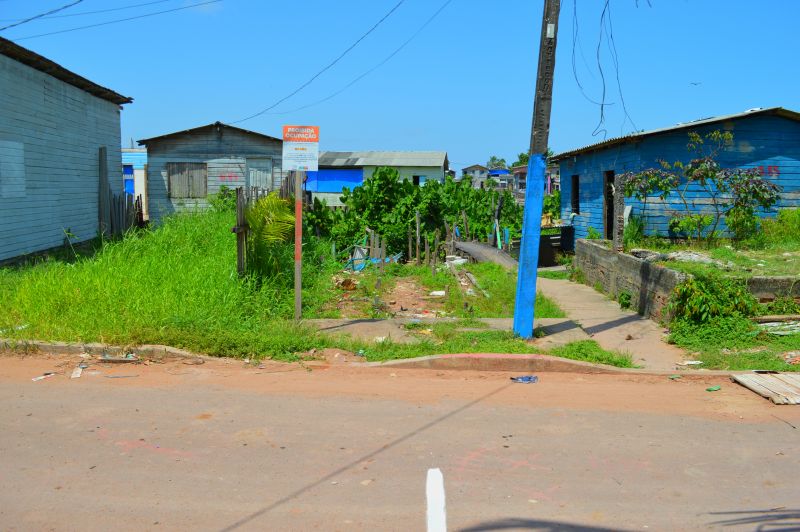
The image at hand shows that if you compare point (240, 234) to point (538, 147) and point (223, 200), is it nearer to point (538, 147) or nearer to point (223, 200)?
point (538, 147)

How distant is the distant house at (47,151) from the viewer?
555 inches

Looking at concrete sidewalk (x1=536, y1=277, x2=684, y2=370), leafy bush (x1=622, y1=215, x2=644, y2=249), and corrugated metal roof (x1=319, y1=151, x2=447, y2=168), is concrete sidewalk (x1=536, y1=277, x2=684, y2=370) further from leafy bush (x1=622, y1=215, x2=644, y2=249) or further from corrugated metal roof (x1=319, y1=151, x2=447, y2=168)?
corrugated metal roof (x1=319, y1=151, x2=447, y2=168)

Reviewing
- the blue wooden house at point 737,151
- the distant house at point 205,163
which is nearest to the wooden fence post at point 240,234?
the blue wooden house at point 737,151

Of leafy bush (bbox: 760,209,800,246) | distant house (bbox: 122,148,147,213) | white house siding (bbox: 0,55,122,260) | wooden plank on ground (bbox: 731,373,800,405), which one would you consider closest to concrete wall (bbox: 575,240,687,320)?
wooden plank on ground (bbox: 731,373,800,405)

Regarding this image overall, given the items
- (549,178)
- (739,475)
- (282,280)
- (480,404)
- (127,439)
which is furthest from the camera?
(549,178)

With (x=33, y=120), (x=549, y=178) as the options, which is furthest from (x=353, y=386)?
(x=549, y=178)

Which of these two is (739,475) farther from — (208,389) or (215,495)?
(208,389)

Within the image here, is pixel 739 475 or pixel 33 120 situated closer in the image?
pixel 739 475

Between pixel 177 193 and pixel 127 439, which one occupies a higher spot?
pixel 177 193

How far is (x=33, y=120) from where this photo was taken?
15383 millimetres

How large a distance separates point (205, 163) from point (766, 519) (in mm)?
23373

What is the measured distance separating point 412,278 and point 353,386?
27.9 ft

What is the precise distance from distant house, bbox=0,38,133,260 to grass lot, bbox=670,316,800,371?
500 inches

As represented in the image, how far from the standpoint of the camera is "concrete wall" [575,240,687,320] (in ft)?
32.4
